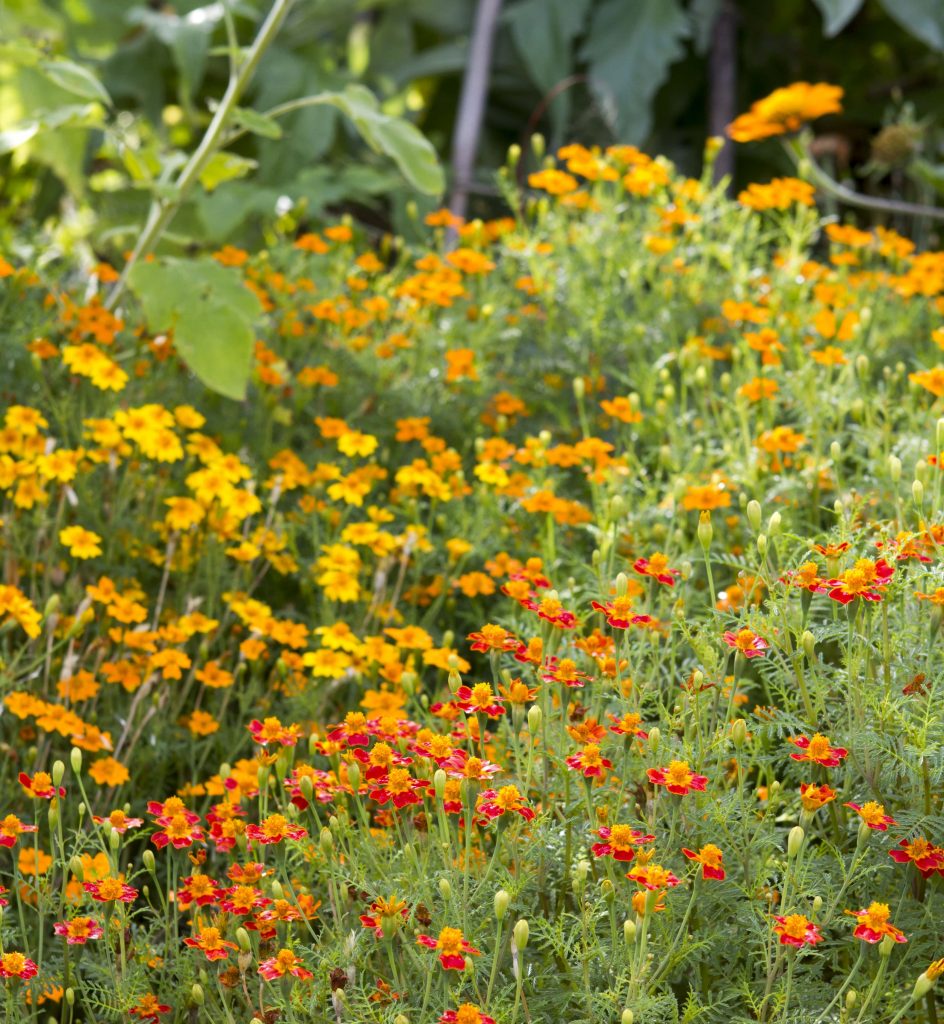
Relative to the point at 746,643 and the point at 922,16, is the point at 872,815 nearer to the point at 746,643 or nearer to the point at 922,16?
the point at 746,643

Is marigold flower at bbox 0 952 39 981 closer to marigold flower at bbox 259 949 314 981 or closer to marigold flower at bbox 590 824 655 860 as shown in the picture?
marigold flower at bbox 259 949 314 981

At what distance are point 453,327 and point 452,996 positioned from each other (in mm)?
1702

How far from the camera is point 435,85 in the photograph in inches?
180

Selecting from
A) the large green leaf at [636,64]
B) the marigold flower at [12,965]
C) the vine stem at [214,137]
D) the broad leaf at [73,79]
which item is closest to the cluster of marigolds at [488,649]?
the marigold flower at [12,965]

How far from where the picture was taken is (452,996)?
1.20 metres

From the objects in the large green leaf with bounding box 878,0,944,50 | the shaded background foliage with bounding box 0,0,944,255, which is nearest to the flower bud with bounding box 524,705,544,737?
the shaded background foliage with bounding box 0,0,944,255

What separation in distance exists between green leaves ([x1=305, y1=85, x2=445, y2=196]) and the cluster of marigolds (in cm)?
22

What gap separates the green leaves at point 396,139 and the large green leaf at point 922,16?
6.48 feet

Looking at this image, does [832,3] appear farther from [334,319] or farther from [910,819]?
[910,819]

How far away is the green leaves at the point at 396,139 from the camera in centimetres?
241

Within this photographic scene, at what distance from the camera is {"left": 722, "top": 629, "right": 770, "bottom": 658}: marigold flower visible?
1353 mm

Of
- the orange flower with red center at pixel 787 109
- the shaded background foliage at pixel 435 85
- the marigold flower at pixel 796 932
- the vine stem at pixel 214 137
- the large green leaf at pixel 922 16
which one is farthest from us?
the large green leaf at pixel 922 16

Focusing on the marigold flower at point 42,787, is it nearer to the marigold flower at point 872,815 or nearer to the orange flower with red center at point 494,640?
the orange flower with red center at point 494,640

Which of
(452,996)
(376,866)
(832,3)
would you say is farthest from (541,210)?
(452,996)
